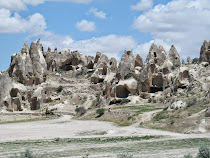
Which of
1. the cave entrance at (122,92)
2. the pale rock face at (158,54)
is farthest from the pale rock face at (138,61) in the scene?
the cave entrance at (122,92)

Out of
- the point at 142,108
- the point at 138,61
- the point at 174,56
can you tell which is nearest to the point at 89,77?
the point at 138,61

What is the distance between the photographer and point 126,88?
58.8 metres

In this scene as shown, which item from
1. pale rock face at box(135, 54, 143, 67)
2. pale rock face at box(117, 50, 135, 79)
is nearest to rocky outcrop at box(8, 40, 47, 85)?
pale rock face at box(117, 50, 135, 79)

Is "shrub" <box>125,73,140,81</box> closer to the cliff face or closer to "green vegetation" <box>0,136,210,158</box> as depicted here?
the cliff face

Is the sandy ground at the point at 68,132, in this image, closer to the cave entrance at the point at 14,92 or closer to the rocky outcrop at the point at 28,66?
the cave entrance at the point at 14,92

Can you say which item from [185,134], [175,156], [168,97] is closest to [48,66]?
[168,97]

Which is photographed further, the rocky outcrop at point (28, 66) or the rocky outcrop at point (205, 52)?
the rocky outcrop at point (28, 66)

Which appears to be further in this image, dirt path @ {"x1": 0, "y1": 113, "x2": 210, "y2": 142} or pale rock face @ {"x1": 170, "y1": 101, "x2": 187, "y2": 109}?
pale rock face @ {"x1": 170, "y1": 101, "x2": 187, "y2": 109}

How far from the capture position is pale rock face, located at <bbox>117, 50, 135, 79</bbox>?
64794 mm

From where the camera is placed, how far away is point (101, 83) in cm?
7150

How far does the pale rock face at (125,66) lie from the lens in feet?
213

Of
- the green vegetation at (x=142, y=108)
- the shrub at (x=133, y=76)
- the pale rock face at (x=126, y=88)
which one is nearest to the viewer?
the green vegetation at (x=142, y=108)

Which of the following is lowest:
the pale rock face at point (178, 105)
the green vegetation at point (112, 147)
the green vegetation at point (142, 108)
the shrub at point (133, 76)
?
the green vegetation at point (112, 147)

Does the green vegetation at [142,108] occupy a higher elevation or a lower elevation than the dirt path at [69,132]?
higher
